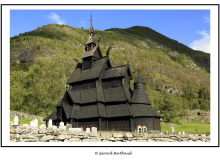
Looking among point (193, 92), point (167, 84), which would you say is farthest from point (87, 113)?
point (193, 92)

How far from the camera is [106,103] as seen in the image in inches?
1249

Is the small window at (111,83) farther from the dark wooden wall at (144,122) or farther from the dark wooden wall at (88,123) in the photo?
the dark wooden wall at (144,122)

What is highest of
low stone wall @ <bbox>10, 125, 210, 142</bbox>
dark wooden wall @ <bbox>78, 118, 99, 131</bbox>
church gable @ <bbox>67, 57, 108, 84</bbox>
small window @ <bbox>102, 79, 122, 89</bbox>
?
church gable @ <bbox>67, 57, 108, 84</bbox>

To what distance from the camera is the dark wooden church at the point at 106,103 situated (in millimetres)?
29031

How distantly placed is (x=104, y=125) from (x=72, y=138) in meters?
14.3

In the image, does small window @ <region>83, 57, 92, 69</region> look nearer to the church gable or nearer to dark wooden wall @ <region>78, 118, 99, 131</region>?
the church gable

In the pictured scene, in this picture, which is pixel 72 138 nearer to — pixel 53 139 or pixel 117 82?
pixel 53 139

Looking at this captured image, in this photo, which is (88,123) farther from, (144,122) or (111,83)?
(144,122)

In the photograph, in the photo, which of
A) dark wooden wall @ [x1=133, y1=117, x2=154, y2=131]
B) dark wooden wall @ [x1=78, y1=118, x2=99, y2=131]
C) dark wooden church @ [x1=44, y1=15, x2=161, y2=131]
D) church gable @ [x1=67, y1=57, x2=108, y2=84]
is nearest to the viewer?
dark wooden wall @ [x1=133, y1=117, x2=154, y2=131]

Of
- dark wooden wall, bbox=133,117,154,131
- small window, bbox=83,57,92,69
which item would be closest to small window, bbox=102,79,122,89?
small window, bbox=83,57,92,69

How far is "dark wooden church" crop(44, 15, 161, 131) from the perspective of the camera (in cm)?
2903

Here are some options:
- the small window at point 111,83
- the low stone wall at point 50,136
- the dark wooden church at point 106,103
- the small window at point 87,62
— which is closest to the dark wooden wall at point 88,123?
the dark wooden church at point 106,103
